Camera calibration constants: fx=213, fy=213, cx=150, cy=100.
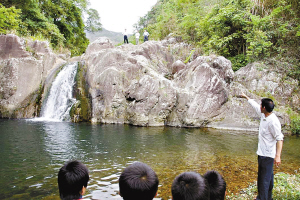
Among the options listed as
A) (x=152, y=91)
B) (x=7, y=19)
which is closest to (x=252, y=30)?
(x=152, y=91)

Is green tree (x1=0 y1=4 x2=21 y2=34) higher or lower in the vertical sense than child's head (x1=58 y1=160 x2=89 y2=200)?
higher

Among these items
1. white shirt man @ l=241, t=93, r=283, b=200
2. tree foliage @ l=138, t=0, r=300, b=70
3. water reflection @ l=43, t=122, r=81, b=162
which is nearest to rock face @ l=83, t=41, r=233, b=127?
tree foliage @ l=138, t=0, r=300, b=70

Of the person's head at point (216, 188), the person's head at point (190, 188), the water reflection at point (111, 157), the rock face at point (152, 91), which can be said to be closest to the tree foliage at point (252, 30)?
the rock face at point (152, 91)

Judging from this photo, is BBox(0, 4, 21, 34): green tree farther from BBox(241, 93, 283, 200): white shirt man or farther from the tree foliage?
BBox(241, 93, 283, 200): white shirt man

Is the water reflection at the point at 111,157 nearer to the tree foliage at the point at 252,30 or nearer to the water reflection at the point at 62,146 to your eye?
the water reflection at the point at 62,146

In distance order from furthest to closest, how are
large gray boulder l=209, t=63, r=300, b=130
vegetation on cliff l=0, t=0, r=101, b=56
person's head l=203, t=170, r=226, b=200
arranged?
vegetation on cliff l=0, t=0, r=101, b=56 → large gray boulder l=209, t=63, r=300, b=130 → person's head l=203, t=170, r=226, b=200

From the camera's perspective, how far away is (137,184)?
2.23m

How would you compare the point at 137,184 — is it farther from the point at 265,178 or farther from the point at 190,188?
the point at 265,178

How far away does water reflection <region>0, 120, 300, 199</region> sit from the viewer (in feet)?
18.4

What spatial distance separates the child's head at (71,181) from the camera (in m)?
2.56

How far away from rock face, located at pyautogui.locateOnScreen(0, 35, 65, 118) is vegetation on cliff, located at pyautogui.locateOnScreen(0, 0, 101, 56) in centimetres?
229

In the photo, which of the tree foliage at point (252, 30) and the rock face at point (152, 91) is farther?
the tree foliage at point (252, 30)

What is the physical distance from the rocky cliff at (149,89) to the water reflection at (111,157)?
426 cm

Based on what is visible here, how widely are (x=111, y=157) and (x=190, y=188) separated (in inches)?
252
